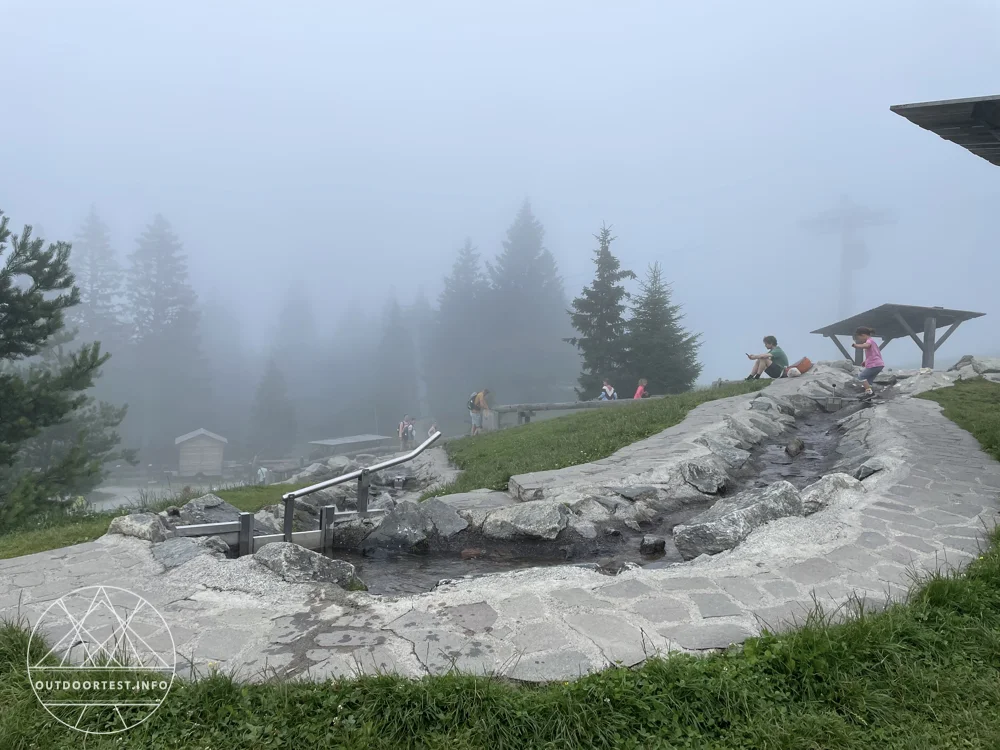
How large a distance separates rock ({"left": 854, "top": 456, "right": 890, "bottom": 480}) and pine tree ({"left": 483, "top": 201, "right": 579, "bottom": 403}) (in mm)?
51615

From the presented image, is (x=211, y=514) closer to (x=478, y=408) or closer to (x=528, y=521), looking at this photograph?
(x=528, y=521)

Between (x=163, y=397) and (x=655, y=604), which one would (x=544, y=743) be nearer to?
(x=655, y=604)

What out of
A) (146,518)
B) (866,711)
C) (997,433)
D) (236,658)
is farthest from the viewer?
(997,433)

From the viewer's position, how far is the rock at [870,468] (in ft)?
21.7

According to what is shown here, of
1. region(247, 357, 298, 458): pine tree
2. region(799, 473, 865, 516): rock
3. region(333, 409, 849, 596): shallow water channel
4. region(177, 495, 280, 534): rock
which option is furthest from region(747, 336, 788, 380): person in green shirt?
region(247, 357, 298, 458): pine tree

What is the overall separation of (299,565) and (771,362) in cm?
1612

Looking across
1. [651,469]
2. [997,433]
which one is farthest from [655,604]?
[997,433]

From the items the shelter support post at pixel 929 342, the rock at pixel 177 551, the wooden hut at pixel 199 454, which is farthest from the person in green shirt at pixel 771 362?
the wooden hut at pixel 199 454

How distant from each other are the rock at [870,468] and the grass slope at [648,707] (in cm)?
419

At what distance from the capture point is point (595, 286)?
31.7 meters

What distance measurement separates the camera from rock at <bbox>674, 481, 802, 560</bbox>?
5.03 m

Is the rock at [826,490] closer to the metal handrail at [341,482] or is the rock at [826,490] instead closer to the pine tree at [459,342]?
the metal handrail at [341,482]

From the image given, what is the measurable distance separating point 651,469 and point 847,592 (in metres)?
4.06

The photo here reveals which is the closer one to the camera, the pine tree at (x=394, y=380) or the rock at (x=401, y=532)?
the rock at (x=401, y=532)
